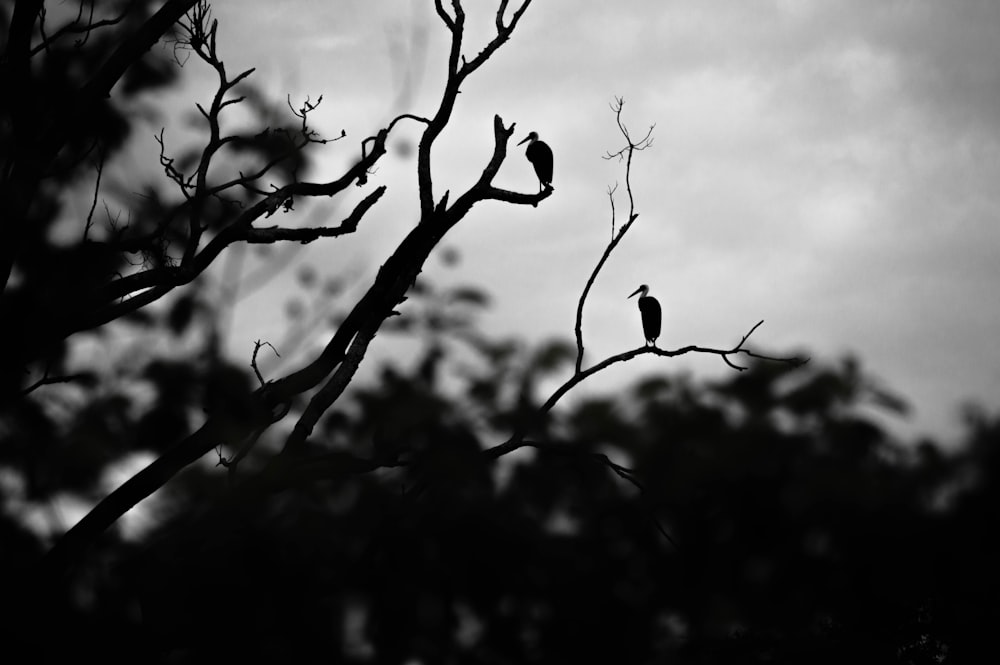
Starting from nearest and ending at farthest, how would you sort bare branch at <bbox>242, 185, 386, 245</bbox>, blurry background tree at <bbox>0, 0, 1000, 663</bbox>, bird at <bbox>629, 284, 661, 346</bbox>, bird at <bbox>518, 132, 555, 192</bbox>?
blurry background tree at <bbox>0, 0, 1000, 663</bbox>
bare branch at <bbox>242, 185, 386, 245</bbox>
bird at <bbox>518, 132, 555, 192</bbox>
bird at <bbox>629, 284, 661, 346</bbox>

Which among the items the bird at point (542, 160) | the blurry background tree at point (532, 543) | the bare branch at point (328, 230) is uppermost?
the bird at point (542, 160)

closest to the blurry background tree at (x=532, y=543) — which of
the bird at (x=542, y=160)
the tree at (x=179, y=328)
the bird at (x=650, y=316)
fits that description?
the tree at (x=179, y=328)

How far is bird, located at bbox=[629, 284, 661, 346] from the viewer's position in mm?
11492

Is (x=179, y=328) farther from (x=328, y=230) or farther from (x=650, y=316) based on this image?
(x=650, y=316)

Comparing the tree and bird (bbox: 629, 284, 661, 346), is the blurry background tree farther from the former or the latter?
bird (bbox: 629, 284, 661, 346)

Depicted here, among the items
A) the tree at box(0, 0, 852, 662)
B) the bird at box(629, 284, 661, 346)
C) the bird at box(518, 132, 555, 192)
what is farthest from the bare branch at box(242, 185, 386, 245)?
the bird at box(629, 284, 661, 346)

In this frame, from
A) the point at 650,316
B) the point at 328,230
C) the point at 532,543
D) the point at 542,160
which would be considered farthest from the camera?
the point at 650,316

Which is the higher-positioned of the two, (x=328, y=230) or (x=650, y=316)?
(x=650, y=316)

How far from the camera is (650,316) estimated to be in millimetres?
11688

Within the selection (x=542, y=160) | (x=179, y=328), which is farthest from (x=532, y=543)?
(x=542, y=160)

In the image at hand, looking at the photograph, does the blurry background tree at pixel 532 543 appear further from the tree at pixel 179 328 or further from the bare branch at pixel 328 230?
the bare branch at pixel 328 230

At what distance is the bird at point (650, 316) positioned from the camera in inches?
452

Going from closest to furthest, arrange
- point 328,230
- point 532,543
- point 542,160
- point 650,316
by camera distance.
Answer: point 532,543
point 328,230
point 542,160
point 650,316

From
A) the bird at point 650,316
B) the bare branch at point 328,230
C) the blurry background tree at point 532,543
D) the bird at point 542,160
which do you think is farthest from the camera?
the bird at point 650,316
